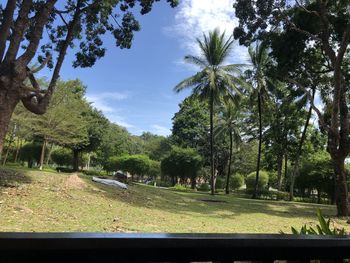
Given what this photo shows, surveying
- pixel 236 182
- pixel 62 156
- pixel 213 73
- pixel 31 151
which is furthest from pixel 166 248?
pixel 62 156

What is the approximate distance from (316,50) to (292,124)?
57.4ft

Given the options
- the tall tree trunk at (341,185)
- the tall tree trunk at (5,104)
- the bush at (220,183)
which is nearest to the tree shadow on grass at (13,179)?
the tall tree trunk at (5,104)

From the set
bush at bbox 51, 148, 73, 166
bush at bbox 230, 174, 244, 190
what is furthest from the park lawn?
bush at bbox 51, 148, 73, 166

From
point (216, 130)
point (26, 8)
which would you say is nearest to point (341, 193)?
point (26, 8)

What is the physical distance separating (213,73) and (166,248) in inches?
1155

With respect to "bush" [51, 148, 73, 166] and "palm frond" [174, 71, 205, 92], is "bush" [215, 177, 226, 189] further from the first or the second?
"palm frond" [174, 71, 205, 92]

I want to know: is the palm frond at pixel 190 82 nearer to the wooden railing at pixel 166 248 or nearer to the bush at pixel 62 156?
the bush at pixel 62 156

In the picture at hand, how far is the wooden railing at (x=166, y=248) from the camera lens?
57.8 inches

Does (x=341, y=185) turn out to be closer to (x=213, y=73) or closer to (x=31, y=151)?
(x=213, y=73)

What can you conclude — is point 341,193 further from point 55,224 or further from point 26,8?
point 26,8

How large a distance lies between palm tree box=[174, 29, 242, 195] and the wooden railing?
2866 centimetres

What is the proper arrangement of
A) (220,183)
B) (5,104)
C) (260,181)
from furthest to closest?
1. (220,183)
2. (260,181)
3. (5,104)

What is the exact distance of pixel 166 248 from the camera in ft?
5.49

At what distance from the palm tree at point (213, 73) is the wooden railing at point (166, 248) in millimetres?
28659
